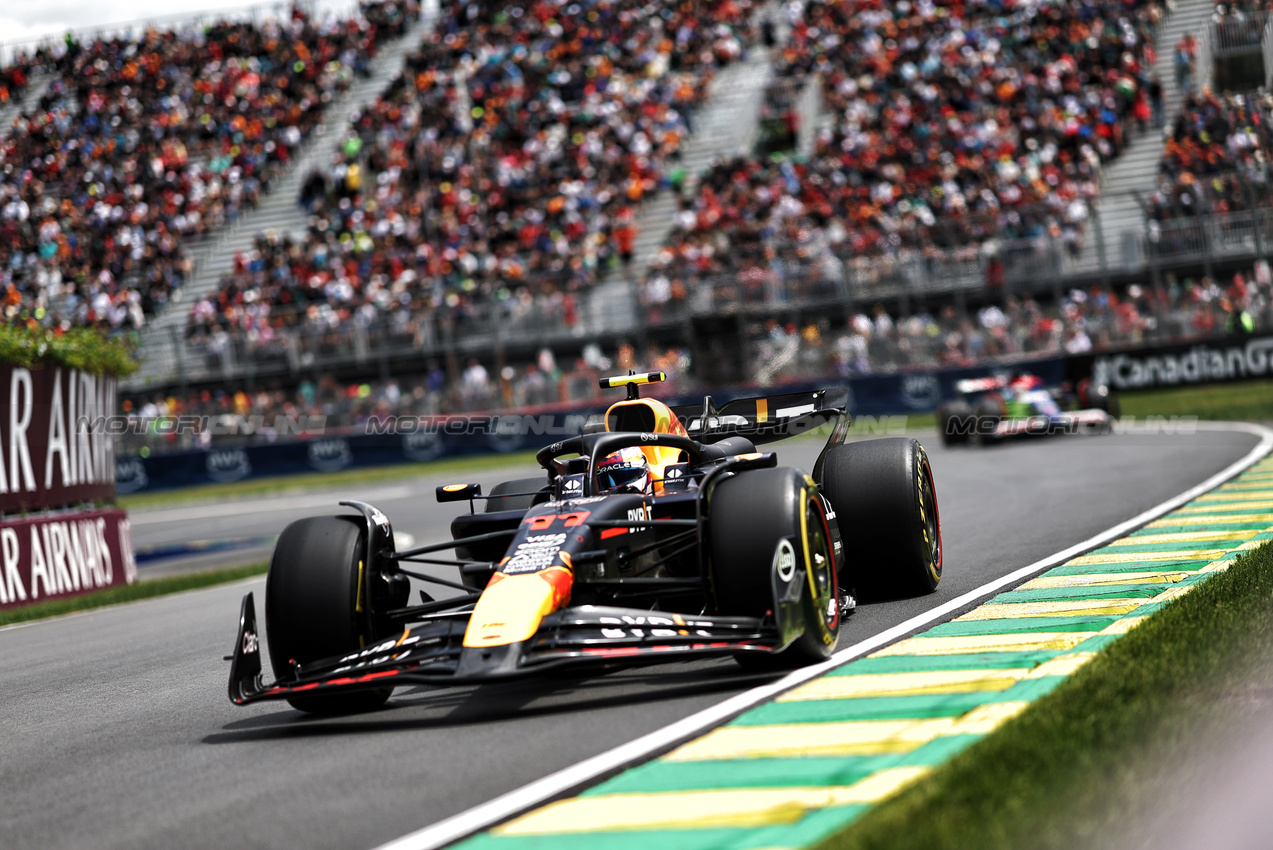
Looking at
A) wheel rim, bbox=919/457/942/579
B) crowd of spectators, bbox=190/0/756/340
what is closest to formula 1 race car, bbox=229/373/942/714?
wheel rim, bbox=919/457/942/579

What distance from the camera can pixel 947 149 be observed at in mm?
28969

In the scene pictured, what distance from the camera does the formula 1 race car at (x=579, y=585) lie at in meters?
5.64

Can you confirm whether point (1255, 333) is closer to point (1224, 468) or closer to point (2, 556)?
point (1224, 468)

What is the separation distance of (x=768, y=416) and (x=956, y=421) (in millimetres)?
13863

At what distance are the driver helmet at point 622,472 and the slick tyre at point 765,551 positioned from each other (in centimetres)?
108

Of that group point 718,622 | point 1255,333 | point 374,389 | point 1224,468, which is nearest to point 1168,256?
point 1255,333

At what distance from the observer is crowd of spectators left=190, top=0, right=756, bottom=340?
31.2 meters

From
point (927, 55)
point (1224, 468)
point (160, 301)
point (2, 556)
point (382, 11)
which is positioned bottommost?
point (1224, 468)

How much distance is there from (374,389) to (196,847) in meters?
26.0

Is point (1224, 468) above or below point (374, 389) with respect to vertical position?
below

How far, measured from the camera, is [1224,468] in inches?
574

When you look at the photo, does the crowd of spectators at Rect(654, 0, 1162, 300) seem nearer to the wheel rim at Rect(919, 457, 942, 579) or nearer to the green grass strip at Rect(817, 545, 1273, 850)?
the wheel rim at Rect(919, 457, 942, 579)

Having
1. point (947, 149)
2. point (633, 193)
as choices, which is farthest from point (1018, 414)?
point (633, 193)

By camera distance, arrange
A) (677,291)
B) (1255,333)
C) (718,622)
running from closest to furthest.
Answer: (718,622)
(1255,333)
(677,291)
